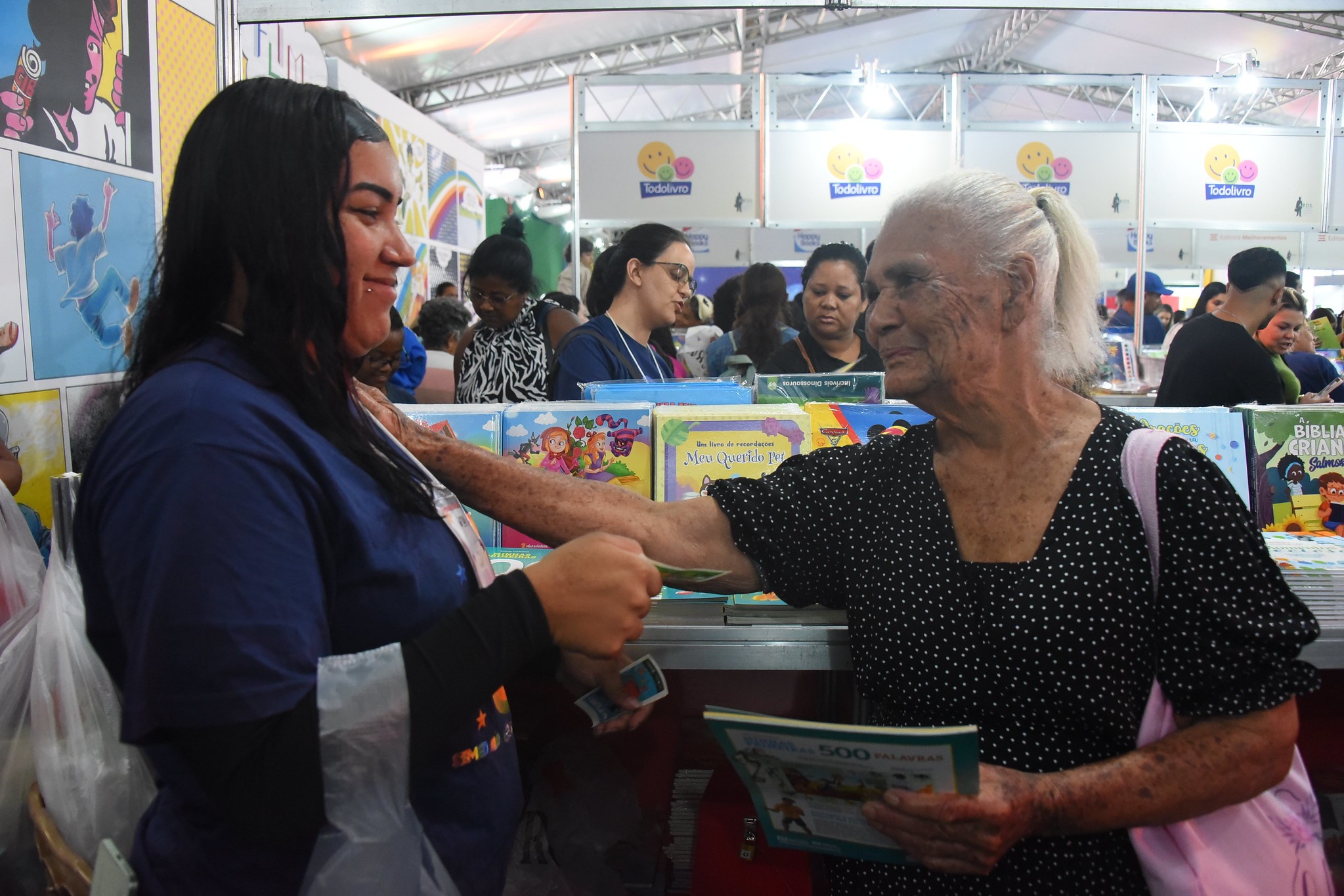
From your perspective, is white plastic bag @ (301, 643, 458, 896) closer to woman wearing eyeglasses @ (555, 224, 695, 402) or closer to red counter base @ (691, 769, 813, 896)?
red counter base @ (691, 769, 813, 896)

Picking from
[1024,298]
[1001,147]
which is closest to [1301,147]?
[1001,147]

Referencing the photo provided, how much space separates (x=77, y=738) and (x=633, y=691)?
95cm

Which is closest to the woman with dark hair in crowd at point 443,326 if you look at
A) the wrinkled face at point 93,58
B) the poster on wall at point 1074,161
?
the wrinkled face at point 93,58

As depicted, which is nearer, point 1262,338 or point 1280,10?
point 1280,10

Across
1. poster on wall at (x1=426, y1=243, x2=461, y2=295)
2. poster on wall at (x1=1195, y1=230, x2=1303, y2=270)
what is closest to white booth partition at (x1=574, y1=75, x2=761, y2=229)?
poster on wall at (x1=426, y1=243, x2=461, y2=295)

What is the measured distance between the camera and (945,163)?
6484mm

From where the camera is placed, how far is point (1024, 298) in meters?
1.43

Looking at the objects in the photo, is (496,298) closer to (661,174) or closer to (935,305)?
(661,174)

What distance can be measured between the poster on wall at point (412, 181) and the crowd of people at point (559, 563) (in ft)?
25.7

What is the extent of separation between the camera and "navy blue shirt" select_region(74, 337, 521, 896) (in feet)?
2.68

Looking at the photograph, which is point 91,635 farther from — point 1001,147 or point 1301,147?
point 1301,147

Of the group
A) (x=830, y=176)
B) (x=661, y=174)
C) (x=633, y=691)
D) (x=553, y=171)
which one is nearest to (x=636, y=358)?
(x=633, y=691)

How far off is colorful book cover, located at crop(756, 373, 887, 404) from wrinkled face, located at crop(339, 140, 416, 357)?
4.38ft

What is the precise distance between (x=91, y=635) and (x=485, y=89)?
45.0 feet
